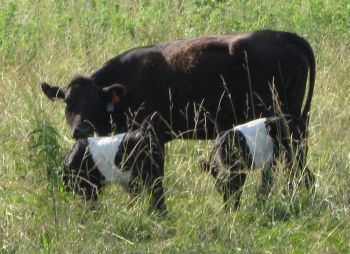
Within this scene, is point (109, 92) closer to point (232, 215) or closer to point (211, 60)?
point (211, 60)

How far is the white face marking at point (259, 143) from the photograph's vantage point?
810cm

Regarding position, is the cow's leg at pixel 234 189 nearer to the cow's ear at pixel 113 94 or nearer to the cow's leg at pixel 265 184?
the cow's leg at pixel 265 184

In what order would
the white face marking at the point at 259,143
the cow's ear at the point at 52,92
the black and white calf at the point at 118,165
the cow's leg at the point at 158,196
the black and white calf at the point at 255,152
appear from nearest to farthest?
the cow's leg at the point at 158,196
the black and white calf at the point at 118,165
the black and white calf at the point at 255,152
the white face marking at the point at 259,143
the cow's ear at the point at 52,92

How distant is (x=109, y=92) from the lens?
8.98 m

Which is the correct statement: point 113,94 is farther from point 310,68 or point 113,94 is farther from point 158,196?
point 310,68

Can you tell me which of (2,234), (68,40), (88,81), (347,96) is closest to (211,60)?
(88,81)

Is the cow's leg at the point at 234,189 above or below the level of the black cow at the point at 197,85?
below

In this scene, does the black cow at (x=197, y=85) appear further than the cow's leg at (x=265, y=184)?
Yes

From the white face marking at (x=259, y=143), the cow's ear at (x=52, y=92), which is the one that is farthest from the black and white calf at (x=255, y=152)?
the cow's ear at (x=52, y=92)

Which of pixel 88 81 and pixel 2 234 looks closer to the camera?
pixel 2 234

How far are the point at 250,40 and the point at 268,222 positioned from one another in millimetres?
1913

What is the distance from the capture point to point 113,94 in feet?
29.5

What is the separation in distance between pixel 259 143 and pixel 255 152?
8cm

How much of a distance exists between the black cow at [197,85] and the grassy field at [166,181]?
26 cm
